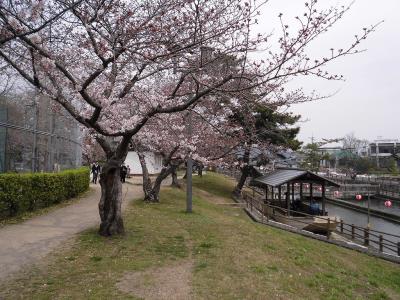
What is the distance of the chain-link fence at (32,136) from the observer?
1486 cm

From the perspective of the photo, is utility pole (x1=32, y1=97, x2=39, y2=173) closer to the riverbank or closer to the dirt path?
the dirt path

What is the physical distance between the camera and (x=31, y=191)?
576 inches

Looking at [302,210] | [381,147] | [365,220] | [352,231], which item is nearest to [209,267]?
[352,231]

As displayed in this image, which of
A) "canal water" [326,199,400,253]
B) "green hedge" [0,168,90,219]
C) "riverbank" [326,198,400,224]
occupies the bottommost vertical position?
"canal water" [326,199,400,253]

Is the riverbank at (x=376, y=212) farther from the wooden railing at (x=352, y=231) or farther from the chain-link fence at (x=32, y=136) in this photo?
the chain-link fence at (x=32, y=136)

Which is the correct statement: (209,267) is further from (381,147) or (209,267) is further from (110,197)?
(381,147)

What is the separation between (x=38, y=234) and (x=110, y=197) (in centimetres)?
215

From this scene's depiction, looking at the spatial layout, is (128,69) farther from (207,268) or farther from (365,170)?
(365,170)

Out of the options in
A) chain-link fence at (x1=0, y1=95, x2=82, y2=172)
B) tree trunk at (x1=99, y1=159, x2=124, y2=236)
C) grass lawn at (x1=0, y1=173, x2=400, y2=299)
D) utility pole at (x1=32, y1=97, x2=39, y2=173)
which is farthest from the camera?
utility pole at (x1=32, y1=97, x2=39, y2=173)

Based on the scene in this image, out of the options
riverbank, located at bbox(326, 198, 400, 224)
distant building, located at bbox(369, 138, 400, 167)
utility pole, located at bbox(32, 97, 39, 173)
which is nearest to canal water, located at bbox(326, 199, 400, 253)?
riverbank, located at bbox(326, 198, 400, 224)

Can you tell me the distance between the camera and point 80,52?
34.2ft

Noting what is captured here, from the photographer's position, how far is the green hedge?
42.6 ft

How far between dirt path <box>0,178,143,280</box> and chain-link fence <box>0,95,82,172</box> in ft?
8.03

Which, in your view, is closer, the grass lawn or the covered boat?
the grass lawn
